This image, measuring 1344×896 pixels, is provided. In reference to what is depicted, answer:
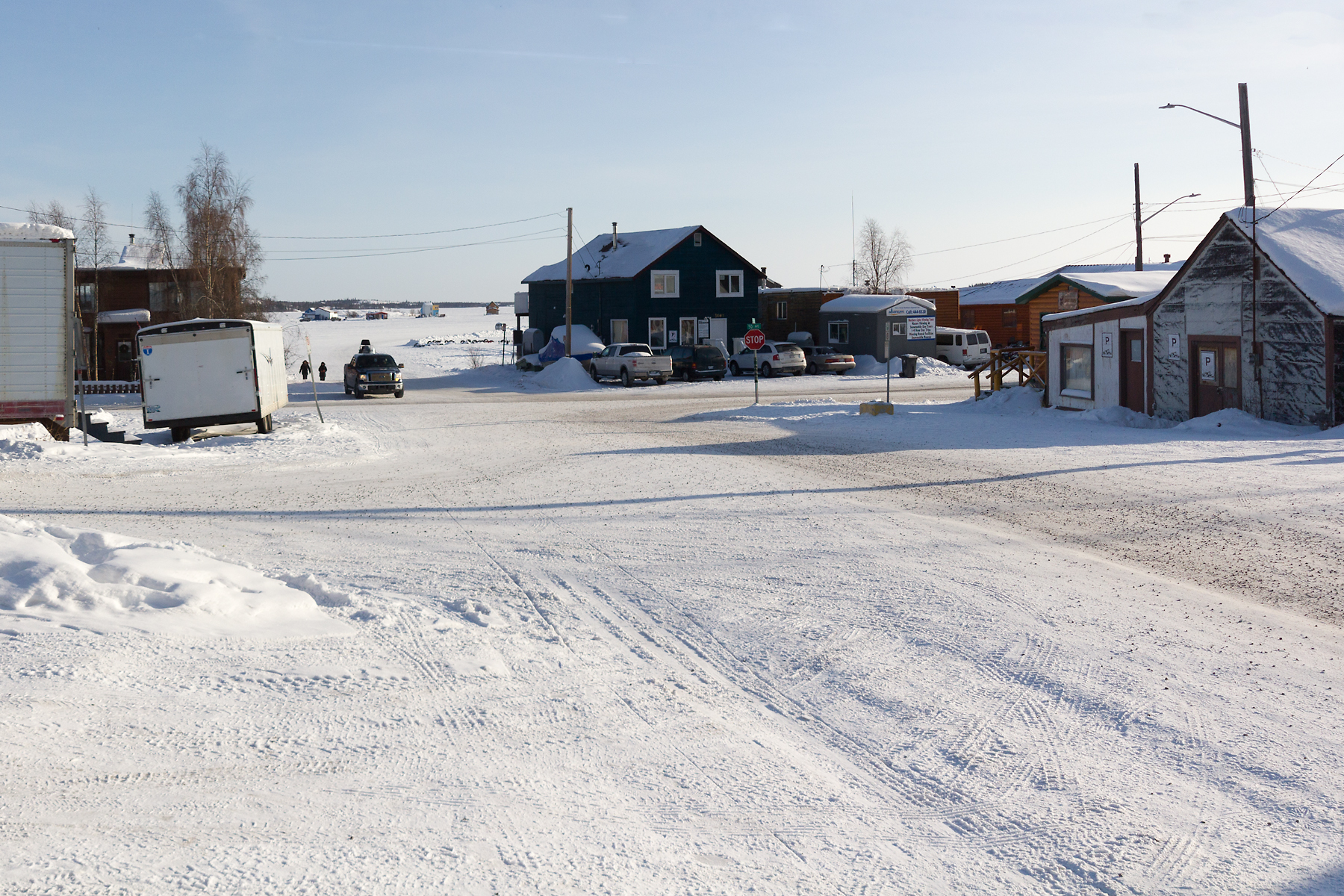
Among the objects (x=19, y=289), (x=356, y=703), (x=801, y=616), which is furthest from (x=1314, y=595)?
(x=19, y=289)

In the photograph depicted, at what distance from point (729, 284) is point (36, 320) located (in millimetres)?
38624

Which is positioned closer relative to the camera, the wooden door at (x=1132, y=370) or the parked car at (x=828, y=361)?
the wooden door at (x=1132, y=370)

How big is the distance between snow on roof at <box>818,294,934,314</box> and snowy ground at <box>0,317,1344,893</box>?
129ft

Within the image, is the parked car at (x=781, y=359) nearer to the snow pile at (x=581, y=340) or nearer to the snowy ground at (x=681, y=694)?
the snow pile at (x=581, y=340)

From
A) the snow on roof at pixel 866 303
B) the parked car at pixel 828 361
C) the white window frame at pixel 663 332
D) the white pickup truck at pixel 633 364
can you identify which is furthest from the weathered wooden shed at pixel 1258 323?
the white window frame at pixel 663 332

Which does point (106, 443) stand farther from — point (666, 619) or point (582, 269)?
point (582, 269)

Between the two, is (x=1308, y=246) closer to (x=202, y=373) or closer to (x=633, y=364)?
(x=202, y=373)

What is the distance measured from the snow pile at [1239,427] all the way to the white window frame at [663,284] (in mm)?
34010

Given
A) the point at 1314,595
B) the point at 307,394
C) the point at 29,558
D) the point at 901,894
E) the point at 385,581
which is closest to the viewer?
the point at 901,894

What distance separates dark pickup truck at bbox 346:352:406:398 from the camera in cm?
3872

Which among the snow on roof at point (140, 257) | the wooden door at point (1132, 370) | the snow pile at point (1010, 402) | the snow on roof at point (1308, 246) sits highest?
the snow on roof at point (140, 257)

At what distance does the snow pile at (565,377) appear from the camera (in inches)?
1745

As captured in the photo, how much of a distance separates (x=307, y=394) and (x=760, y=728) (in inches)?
1512

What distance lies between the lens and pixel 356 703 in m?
5.85
